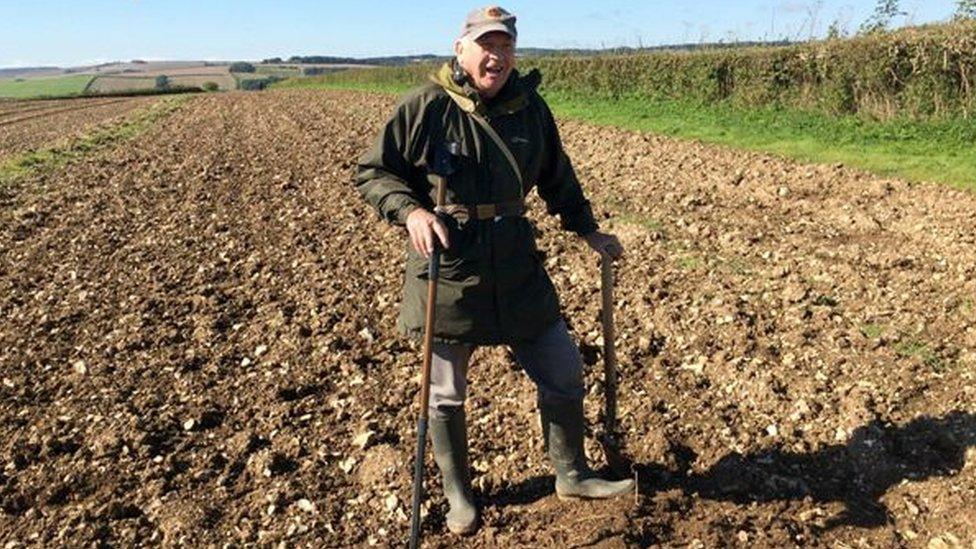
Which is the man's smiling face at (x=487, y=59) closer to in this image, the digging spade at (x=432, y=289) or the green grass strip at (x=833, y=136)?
the digging spade at (x=432, y=289)

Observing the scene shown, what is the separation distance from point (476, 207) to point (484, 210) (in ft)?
0.12

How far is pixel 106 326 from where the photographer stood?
286 inches

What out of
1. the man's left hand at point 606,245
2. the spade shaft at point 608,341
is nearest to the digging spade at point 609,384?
the spade shaft at point 608,341

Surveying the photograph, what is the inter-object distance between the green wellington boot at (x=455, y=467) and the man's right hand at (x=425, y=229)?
98 cm

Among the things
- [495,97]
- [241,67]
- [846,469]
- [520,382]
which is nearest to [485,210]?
[495,97]

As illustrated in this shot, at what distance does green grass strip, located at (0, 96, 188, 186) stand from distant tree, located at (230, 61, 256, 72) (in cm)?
11244

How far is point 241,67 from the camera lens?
142625mm

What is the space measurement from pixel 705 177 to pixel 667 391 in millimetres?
7179

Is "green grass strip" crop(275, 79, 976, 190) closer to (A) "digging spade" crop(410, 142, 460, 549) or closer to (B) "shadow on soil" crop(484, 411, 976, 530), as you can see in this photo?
(B) "shadow on soil" crop(484, 411, 976, 530)

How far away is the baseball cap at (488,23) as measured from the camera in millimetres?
3348

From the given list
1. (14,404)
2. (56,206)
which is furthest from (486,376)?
(56,206)

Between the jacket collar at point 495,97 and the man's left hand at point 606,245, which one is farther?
the man's left hand at point 606,245

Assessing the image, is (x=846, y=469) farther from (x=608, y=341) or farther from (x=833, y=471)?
(x=608, y=341)

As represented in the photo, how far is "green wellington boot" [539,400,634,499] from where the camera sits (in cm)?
418
